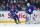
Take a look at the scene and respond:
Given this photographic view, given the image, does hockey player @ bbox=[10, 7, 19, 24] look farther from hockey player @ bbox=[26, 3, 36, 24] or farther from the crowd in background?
hockey player @ bbox=[26, 3, 36, 24]

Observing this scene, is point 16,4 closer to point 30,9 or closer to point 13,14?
point 13,14

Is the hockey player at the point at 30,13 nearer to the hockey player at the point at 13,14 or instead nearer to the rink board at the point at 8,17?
the rink board at the point at 8,17

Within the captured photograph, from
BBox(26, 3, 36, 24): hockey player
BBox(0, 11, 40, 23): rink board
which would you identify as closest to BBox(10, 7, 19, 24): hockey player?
BBox(0, 11, 40, 23): rink board

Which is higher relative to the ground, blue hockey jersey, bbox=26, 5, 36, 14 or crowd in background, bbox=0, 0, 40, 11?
crowd in background, bbox=0, 0, 40, 11

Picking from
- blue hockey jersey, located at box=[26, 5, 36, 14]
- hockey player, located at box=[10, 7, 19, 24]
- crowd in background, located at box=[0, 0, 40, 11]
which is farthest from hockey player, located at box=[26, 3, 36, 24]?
hockey player, located at box=[10, 7, 19, 24]

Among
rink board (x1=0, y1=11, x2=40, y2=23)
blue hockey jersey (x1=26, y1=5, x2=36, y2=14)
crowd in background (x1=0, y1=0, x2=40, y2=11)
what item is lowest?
rink board (x1=0, y1=11, x2=40, y2=23)

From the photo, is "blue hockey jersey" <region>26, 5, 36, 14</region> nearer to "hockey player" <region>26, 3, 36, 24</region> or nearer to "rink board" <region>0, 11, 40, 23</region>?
"hockey player" <region>26, 3, 36, 24</region>

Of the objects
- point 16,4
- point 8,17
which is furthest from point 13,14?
point 16,4

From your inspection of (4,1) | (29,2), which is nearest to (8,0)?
(4,1)

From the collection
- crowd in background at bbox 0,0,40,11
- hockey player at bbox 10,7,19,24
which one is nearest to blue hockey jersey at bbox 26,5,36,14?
crowd in background at bbox 0,0,40,11

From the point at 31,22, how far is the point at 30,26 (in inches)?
7.9

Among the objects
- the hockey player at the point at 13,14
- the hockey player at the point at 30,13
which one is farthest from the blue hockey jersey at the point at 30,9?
the hockey player at the point at 13,14

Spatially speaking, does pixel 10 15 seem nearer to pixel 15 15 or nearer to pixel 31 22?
pixel 15 15

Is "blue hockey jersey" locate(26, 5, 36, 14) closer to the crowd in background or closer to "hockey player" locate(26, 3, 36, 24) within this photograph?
"hockey player" locate(26, 3, 36, 24)
